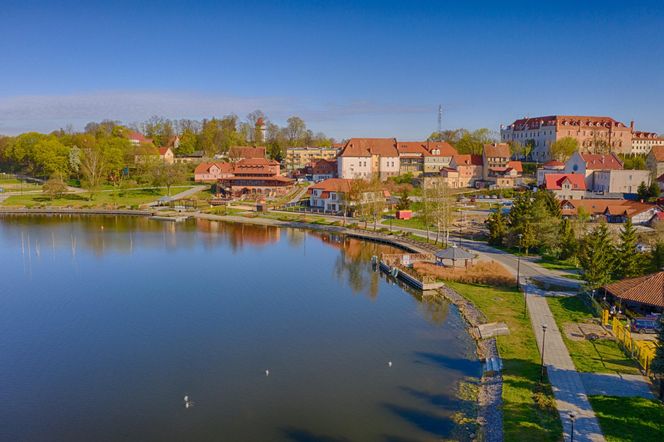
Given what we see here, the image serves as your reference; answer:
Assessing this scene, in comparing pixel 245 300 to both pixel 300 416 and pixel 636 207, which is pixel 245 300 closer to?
pixel 300 416

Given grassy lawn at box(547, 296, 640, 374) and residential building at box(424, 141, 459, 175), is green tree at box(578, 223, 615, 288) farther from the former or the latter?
residential building at box(424, 141, 459, 175)

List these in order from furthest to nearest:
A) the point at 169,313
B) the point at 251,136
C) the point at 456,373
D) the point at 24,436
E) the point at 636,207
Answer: the point at 251,136 → the point at 636,207 → the point at 169,313 → the point at 456,373 → the point at 24,436

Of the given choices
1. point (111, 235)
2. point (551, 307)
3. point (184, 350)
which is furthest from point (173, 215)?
point (551, 307)

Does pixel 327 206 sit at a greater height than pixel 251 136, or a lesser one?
lesser

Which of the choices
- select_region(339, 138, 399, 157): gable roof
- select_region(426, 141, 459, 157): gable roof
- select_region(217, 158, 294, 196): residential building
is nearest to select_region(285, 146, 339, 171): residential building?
select_region(339, 138, 399, 157): gable roof

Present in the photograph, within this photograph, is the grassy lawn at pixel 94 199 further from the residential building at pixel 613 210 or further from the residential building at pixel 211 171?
the residential building at pixel 613 210

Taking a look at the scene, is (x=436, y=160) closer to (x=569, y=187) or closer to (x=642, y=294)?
(x=569, y=187)

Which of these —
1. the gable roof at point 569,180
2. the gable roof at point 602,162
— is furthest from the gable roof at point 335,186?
the gable roof at point 602,162

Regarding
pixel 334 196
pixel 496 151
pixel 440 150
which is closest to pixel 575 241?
pixel 334 196
